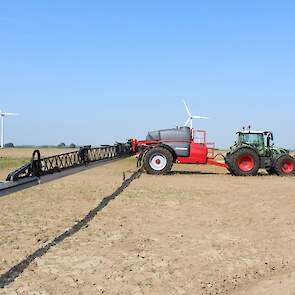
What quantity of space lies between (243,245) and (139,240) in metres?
1.71

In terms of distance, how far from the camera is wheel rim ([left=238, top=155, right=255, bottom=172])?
67.4ft

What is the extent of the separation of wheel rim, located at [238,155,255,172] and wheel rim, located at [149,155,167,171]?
3.17 meters

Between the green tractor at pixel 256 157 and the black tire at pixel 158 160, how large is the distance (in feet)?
8.10

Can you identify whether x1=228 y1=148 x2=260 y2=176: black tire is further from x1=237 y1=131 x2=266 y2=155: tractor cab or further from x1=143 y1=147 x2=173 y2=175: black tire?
x1=143 y1=147 x2=173 y2=175: black tire

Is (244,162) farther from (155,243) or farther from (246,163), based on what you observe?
(155,243)

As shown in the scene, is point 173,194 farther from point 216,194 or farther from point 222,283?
point 222,283

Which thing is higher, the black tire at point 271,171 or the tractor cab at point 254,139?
the tractor cab at point 254,139

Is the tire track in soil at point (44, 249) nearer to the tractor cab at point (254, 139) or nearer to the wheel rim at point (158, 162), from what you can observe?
the wheel rim at point (158, 162)

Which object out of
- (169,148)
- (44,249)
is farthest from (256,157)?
(44,249)

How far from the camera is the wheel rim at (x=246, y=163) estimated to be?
67.4ft

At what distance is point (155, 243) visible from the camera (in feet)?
26.4

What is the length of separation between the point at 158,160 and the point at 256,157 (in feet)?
13.3

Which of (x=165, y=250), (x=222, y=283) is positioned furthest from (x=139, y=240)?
(x=222, y=283)

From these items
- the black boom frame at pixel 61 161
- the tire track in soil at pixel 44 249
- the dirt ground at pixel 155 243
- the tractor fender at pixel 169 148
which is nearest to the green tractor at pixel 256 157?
the tractor fender at pixel 169 148
